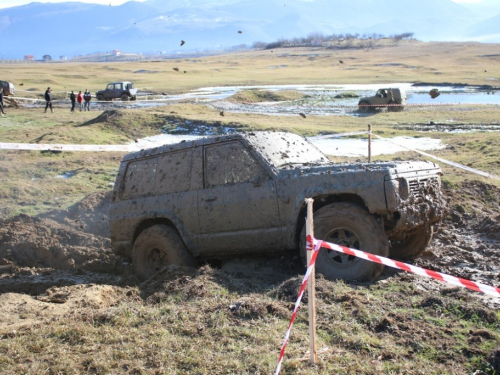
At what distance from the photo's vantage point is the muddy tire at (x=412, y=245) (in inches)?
305

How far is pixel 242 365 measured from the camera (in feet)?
15.3

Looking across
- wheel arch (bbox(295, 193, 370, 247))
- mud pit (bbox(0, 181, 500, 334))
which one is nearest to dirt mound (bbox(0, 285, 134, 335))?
mud pit (bbox(0, 181, 500, 334))

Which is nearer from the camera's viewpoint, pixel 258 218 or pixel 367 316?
pixel 367 316

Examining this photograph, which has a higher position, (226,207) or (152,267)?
(226,207)

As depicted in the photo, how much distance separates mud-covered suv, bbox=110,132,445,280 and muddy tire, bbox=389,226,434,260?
0.04 ft

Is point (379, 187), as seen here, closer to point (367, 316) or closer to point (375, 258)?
point (367, 316)

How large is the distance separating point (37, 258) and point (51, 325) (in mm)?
4256

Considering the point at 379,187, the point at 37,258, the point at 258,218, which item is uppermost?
the point at 379,187

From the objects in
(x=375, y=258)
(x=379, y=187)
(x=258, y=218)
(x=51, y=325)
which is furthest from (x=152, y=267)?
(x=375, y=258)

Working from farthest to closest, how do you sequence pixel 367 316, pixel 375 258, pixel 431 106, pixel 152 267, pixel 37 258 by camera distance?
pixel 431 106
pixel 37 258
pixel 152 267
pixel 367 316
pixel 375 258

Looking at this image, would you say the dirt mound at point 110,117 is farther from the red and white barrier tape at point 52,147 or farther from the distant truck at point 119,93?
the distant truck at point 119,93

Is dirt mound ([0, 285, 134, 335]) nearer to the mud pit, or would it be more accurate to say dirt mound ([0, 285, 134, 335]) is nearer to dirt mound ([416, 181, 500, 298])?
the mud pit

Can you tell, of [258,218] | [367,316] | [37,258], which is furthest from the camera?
[37,258]

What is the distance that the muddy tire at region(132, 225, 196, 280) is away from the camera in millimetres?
7941
